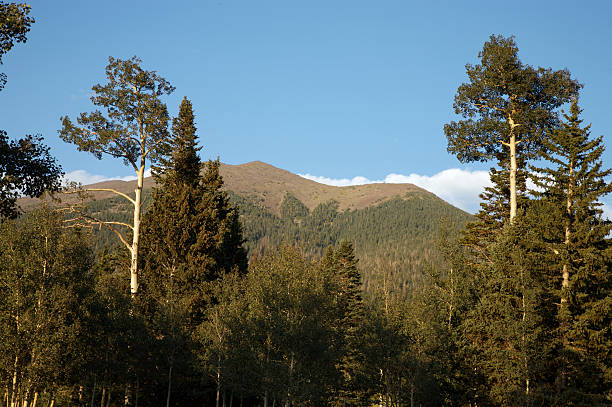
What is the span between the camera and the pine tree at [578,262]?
28.6 metres

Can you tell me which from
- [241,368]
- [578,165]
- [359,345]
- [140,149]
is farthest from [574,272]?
[140,149]

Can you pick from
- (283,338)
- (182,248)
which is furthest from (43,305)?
(182,248)

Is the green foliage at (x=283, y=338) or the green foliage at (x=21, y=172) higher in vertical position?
the green foliage at (x=21, y=172)

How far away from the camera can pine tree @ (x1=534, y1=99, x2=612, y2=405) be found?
93.8ft

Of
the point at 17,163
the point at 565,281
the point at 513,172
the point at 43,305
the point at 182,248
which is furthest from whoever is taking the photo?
the point at 182,248

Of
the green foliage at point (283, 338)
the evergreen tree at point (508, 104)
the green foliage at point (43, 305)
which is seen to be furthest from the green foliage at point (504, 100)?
the green foliage at point (43, 305)

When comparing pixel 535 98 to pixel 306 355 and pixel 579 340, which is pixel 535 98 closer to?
pixel 579 340

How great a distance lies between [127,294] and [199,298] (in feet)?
33.4

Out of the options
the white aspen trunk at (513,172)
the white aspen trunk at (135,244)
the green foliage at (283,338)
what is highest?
the white aspen trunk at (513,172)

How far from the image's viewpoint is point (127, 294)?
3350cm

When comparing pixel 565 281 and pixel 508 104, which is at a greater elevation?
pixel 508 104

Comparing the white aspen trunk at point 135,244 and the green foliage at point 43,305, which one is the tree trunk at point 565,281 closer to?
the white aspen trunk at point 135,244

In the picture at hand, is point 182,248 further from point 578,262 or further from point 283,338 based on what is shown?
point 578,262

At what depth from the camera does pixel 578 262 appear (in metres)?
30.6
